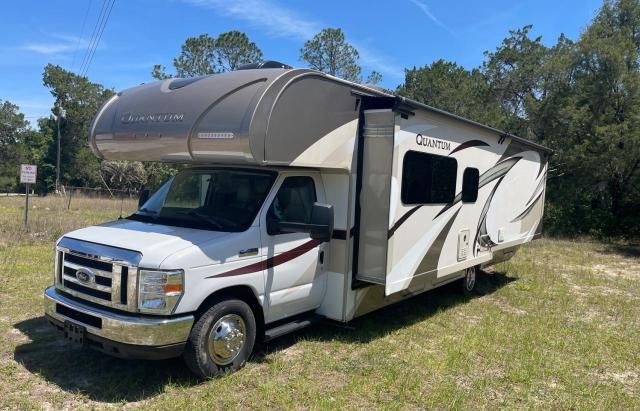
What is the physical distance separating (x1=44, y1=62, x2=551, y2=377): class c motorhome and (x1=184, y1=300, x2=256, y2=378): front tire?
0.01 m

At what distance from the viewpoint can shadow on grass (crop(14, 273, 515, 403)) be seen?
4.45 metres

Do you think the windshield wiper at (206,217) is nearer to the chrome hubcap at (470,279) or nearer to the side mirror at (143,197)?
the side mirror at (143,197)

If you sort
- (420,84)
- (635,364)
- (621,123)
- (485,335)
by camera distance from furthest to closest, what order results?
1. (420,84)
2. (621,123)
3. (485,335)
4. (635,364)

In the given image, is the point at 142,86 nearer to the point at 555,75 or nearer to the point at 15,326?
the point at 15,326

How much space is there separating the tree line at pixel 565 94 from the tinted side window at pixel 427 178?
1527 centimetres

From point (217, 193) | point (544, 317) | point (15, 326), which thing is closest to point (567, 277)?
point (544, 317)

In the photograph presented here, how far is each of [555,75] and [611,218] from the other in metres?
7.02

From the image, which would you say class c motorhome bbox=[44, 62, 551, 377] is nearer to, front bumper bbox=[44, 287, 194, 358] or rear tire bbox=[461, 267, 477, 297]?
front bumper bbox=[44, 287, 194, 358]

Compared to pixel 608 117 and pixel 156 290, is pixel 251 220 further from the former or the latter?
pixel 608 117

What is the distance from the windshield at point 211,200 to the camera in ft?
16.3

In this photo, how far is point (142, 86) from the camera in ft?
18.3

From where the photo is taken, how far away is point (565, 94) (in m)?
21.9

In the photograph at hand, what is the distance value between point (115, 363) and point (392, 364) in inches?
111

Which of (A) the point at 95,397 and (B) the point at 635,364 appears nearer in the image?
(A) the point at 95,397
